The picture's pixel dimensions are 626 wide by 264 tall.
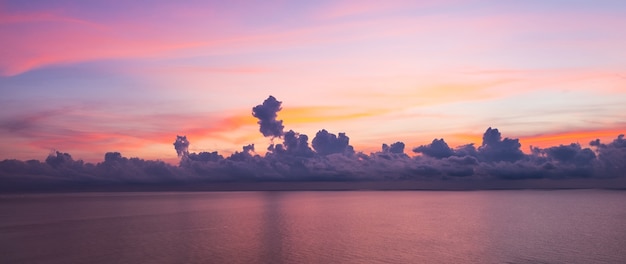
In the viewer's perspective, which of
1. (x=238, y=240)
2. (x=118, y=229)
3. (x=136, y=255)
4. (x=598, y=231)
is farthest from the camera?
(x=118, y=229)

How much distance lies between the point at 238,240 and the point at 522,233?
52766mm

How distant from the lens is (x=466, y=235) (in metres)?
97.5

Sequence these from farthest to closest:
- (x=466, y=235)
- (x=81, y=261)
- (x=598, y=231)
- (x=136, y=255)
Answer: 1. (x=598, y=231)
2. (x=466, y=235)
3. (x=136, y=255)
4. (x=81, y=261)

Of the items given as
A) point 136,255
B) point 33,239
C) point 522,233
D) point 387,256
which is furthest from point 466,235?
point 33,239

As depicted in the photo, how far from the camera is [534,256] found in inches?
2699

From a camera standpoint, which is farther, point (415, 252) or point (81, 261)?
point (415, 252)

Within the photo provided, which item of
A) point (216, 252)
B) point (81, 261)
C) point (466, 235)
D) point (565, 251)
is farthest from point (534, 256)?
point (81, 261)

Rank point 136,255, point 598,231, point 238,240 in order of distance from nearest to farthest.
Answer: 1. point 136,255
2. point 238,240
3. point 598,231

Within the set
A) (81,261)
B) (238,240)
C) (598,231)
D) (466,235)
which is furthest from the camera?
(598,231)

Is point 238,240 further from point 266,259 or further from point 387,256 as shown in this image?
point 387,256

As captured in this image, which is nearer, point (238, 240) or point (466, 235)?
point (238, 240)

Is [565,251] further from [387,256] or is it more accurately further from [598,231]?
[598,231]

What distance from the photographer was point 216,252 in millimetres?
74312

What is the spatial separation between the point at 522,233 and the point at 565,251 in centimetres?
2613
